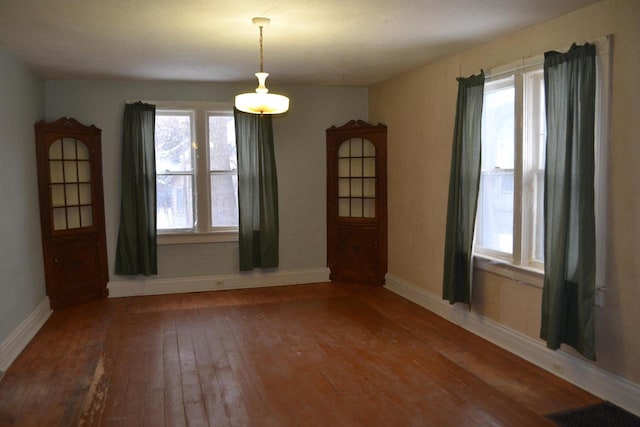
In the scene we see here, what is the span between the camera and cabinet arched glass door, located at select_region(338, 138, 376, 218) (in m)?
6.52

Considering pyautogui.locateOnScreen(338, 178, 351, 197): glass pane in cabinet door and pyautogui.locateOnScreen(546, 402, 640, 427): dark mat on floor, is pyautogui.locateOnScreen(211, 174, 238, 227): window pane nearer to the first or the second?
pyautogui.locateOnScreen(338, 178, 351, 197): glass pane in cabinet door

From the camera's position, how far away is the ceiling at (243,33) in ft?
10.9

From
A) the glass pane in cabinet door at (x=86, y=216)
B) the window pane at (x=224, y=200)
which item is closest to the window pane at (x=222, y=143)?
the window pane at (x=224, y=200)

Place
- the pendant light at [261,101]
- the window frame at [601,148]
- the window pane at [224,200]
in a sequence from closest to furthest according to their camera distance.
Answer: the window frame at [601,148] < the pendant light at [261,101] < the window pane at [224,200]

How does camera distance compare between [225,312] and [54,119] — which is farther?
[54,119]

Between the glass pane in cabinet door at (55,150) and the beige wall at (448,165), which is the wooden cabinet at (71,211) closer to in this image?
the glass pane in cabinet door at (55,150)

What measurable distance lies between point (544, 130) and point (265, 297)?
3.63m

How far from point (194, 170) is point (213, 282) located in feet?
4.76

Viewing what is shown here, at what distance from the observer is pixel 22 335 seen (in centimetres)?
432

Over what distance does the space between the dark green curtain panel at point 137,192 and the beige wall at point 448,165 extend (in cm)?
291

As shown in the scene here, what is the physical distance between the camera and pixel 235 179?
6434 mm

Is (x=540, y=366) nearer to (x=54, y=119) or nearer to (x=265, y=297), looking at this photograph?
(x=265, y=297)

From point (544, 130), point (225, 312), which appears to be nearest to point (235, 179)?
point (225, 312)

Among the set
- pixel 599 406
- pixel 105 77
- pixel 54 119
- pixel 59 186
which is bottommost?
pixel 599 406
